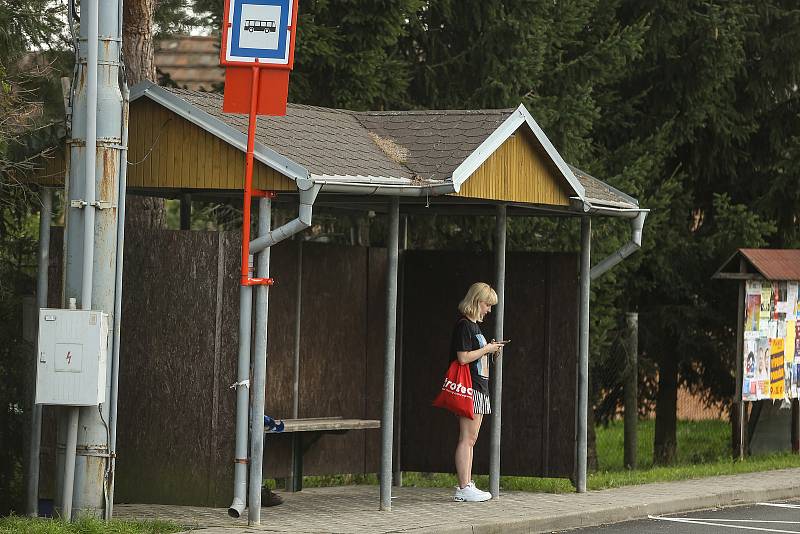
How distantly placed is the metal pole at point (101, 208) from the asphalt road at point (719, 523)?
11.7ft

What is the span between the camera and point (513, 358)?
1373 cm

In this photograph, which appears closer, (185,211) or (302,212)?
(302,212)

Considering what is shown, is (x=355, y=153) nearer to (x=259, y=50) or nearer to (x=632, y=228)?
(x=259, y=50)

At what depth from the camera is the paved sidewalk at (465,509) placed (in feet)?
34.8

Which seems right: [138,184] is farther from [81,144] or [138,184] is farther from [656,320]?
[656,320]

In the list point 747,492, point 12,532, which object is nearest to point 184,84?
point 747,492

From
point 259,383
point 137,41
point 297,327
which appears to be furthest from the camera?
point 137,41

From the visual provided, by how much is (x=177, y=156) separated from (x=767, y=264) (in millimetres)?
8461

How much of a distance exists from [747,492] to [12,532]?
694 centimetres

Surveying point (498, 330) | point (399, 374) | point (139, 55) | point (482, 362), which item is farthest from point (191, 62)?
point (482, 362)

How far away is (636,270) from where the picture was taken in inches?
766

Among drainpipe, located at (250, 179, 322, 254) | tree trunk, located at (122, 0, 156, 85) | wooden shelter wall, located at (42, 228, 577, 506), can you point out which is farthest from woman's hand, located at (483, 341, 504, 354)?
tree trunk, located at (122, 0, 156, 85)

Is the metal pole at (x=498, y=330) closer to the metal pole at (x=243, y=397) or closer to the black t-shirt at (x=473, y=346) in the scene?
the black t-shirt at (x=473, y=346)

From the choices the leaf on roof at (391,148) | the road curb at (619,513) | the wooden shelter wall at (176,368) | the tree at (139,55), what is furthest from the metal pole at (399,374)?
the wooden shelter wall at (176,368)
